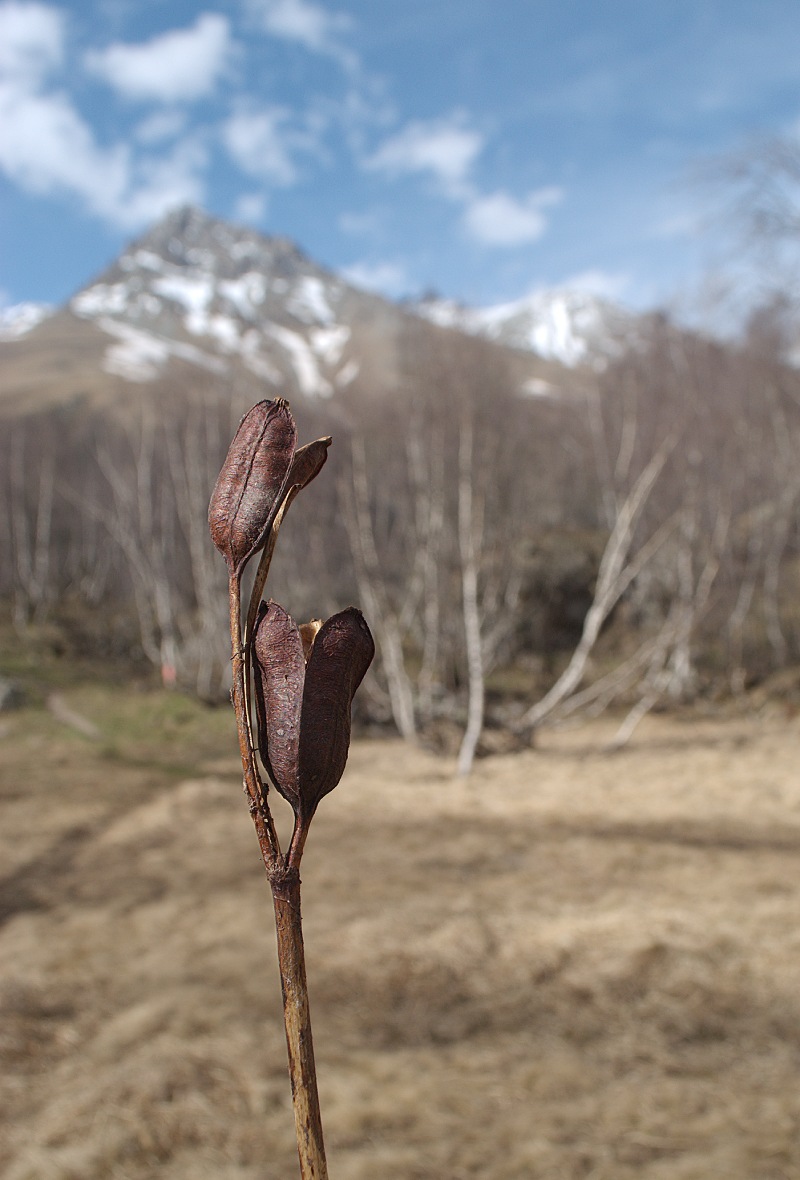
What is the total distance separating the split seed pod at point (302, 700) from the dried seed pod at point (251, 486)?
50 mm

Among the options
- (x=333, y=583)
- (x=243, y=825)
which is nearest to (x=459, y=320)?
(x=333, y=583)

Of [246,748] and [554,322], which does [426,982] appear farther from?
[554,322]

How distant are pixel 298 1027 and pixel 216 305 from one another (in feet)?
253

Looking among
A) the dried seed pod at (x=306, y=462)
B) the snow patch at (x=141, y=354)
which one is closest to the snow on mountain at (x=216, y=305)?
the snow patch at (x=141, y=354)

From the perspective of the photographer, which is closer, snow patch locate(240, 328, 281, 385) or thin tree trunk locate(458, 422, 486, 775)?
thin tree trunk locate(458, 422, 486, 775)

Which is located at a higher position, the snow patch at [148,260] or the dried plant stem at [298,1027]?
the snow patch at [148,260]

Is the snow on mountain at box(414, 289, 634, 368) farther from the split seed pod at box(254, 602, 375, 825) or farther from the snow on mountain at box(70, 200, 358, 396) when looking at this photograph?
the split seed pod at box(254, 602, 375, 825)

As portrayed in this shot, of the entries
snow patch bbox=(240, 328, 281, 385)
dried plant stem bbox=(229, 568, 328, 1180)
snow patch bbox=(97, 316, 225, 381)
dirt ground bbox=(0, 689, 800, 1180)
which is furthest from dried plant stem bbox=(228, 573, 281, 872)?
snow patch bbox=(240, 328, 281, 385)

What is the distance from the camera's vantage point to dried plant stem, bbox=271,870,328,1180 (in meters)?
0.54

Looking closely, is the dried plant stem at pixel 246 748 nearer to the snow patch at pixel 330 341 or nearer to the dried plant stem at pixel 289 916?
the dried plant stem at pixel 289 916

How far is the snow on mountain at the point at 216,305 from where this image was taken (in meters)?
52.5

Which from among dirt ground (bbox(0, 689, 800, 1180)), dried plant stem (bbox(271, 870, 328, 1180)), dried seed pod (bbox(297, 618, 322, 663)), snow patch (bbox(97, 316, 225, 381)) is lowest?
dirt ground (bbox(0, 689, 800, 1180))

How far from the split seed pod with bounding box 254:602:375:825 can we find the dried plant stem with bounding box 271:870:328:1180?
0.16 ft

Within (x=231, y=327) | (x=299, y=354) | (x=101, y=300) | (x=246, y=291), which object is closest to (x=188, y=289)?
(x=246, y=291)
